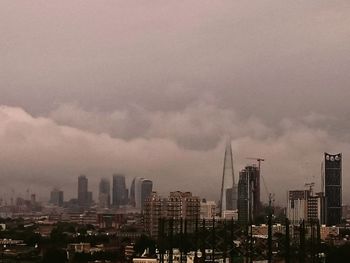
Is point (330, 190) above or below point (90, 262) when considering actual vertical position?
above

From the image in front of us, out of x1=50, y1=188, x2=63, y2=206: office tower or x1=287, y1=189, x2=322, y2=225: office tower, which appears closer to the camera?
x1=287, y1=189, x2=322, y2=225: office tower

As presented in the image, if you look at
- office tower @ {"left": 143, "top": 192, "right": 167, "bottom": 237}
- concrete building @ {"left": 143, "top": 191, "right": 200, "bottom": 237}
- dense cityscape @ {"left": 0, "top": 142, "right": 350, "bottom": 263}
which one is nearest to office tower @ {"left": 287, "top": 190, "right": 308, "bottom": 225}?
dense cityscape @ {"left": 0, "top": 142, "right": 350, "bottom": 263}

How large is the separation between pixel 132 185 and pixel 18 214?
2558cm

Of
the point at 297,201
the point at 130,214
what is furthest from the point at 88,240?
the point at 130,214

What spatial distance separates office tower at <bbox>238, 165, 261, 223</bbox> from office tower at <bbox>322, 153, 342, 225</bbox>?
23.2 feet

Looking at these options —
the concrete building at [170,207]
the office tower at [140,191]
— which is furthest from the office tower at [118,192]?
the concrete building at [170,207]

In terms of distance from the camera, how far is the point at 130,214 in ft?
349

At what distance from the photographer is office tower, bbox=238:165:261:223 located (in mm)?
69250

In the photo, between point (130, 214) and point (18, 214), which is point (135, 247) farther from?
point (18, 214)

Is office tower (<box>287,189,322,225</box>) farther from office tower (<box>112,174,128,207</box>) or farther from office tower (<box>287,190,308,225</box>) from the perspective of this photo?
office tower (<box>112,174,128,207</box>)

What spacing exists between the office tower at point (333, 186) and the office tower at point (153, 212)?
16588 mm

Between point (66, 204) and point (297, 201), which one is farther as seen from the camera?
point (66, 204)

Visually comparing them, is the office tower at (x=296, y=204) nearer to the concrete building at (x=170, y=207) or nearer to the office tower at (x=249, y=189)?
the office tower at (x=249, y=189)

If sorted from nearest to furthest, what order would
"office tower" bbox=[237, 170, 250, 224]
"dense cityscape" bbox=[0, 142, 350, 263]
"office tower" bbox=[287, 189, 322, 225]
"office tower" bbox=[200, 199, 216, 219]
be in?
"dense cityscape" bbox=[0, 142, 350, 263]
"office tower" bbox=[237, 170, 250, 224]
"office tower" bbox=[287, 189, 322, 225]
"office tower" bbox=[200, 199, 216, 219]
